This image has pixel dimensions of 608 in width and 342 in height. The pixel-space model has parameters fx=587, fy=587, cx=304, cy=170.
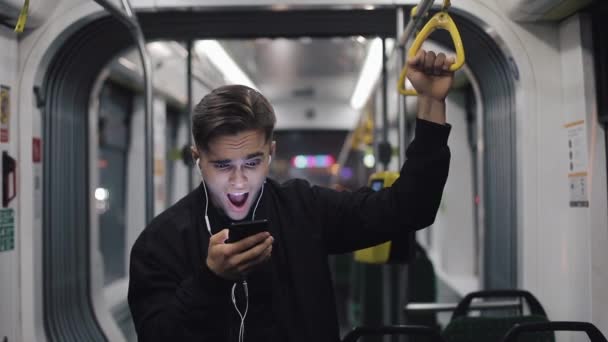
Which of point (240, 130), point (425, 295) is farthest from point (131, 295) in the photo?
point (425, 295)

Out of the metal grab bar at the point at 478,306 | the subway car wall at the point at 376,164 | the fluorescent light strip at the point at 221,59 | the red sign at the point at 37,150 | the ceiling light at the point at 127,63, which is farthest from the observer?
the ceiling light at the point at 127,63

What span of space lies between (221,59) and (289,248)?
348 cm

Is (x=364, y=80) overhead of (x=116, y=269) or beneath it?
overhead

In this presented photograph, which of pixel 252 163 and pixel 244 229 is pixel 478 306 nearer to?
pixel 252 163

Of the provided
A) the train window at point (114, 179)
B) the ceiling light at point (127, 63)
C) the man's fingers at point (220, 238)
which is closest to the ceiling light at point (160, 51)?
the ceiling light at point (127, 63)

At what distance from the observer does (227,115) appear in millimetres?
1440

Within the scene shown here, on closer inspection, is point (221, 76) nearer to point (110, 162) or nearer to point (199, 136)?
point (110, 162)

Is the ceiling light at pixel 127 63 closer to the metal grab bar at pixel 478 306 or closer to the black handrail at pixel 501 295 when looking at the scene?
the metal grab bar at pixel 478 306

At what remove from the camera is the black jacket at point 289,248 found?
1319 mm

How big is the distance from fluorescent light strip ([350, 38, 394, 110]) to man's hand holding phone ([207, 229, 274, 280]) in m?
2.84

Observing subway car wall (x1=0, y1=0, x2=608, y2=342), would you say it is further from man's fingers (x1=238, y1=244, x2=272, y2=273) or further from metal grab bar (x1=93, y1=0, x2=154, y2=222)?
man's fingers (x1=238, y1=244, x2=272, y2=273)

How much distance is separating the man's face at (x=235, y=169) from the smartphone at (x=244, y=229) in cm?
19

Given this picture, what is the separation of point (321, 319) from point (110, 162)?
4.44 m

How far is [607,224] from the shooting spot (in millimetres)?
2566
